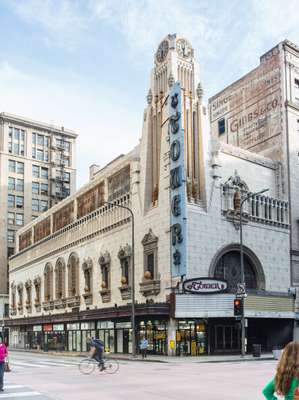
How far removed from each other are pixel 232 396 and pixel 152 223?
34.3 meters

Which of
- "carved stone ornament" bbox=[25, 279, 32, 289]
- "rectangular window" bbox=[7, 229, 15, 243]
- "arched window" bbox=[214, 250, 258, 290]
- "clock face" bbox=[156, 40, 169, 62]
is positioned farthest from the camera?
"rectangular window" bbox=[7, 229, 15, 243]

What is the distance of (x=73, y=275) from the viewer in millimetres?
69062

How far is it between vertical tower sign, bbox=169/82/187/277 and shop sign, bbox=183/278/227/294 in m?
1.12

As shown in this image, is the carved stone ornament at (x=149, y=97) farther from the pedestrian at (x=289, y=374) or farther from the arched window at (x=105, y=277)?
the pedestrian at (x=289, y=374)

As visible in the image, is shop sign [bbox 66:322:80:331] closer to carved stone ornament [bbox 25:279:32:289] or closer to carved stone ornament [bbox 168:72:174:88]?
carved stone ornament [bbox 25:279:32:289]

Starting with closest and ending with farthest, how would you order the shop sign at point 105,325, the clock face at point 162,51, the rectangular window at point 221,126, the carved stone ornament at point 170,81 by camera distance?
1. the carved stone ornament at point 170,81
2. the clock face at point 162,51
3. the shop sign at point 105,325
4. the rectangular window at point 221,126

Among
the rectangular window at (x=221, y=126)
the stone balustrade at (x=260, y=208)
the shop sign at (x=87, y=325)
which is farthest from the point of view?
the rectangular window at (x=221, y=126)

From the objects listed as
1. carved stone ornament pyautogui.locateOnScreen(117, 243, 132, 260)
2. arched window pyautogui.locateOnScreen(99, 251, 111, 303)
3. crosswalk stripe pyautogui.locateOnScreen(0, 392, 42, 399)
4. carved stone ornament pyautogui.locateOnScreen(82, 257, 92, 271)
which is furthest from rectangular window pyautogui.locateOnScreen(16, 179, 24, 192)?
crosswalk stripe pyautogui.locateOnScreen(0, 392, 42, 399)

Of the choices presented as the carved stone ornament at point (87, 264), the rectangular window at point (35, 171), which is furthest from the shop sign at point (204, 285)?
the rectangular window at point (35, 171)

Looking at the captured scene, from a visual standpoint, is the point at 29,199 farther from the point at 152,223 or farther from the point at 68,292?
the point at 152,223

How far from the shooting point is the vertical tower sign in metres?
46.9

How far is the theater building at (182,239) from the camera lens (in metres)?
47.3

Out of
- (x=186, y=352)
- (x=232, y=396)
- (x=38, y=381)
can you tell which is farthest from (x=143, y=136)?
(x=232, y=396)

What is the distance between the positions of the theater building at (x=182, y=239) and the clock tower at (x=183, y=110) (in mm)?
94
